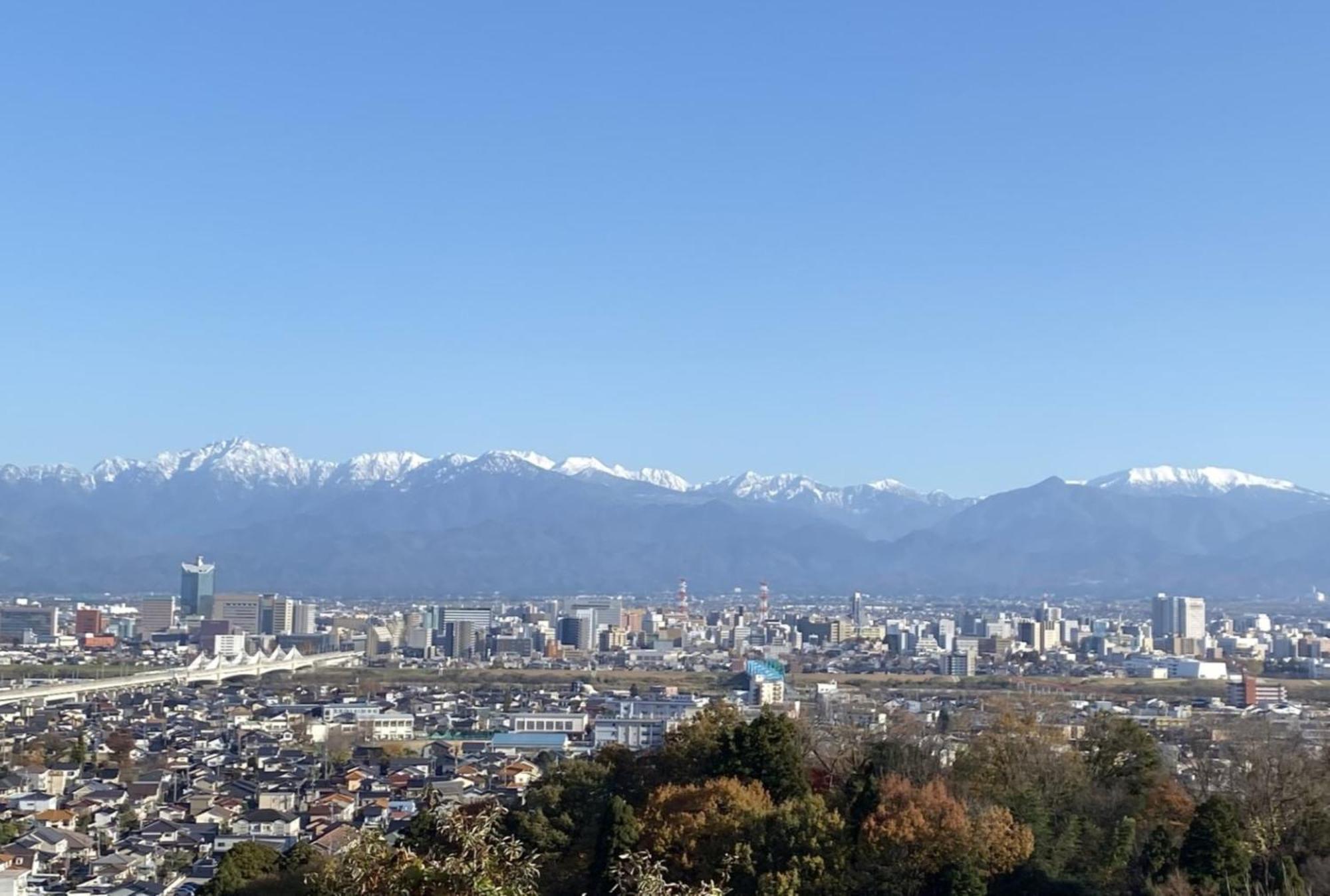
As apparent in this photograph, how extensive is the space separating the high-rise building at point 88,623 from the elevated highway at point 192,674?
7841 mm

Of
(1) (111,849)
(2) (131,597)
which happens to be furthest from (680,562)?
(1) (111,849)

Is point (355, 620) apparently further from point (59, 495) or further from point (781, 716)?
point (59, 495)

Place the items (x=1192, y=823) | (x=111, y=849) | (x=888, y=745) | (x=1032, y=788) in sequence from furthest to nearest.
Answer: (x=111, y=849) < (x=888, y=745) < (x=1032, y=788) < (x=1192, y=823)

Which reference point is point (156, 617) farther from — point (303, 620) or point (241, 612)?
point (303, 620)

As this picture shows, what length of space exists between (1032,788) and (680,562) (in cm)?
10110

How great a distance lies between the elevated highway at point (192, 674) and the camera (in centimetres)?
2942

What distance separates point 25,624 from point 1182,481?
12917 cm

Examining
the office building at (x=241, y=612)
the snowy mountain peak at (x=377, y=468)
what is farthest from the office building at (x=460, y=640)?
the snowy mountain peak at (x=377, y=468)

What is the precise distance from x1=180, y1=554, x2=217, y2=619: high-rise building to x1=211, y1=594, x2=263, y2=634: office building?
3649 mm

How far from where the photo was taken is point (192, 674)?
35875mm

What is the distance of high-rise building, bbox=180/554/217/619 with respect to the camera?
195ft

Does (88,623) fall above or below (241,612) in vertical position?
below

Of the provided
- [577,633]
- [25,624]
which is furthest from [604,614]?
[25,624]

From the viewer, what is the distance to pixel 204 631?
1877 inches
